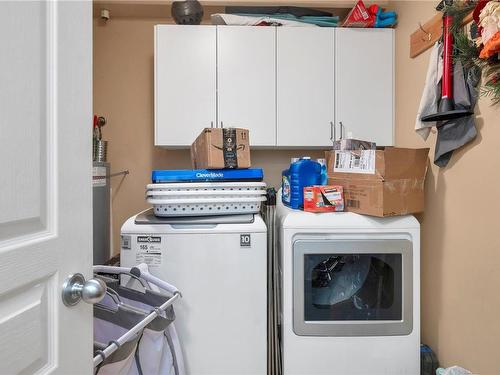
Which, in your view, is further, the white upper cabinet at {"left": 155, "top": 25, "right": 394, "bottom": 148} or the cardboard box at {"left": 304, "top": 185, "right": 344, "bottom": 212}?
the white upper cabinet at {"left": 155, "top": 25, "right": 394, "bottom": 148}

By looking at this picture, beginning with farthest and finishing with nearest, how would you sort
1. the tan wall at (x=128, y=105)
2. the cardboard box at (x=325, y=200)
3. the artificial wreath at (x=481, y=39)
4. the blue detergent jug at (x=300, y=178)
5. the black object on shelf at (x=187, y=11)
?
the tan wall at (x=128, y=105) < the black object on shelf at (x=187, y=11) < the blue detergent jug at (x=300, y=178) < the cardboard box at (x=325, y=200) < the artificial wreath at (x=481, y=39)

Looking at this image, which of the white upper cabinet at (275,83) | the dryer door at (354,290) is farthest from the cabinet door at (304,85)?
the dryer door at (354,290)

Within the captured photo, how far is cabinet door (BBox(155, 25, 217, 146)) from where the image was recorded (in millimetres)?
1860

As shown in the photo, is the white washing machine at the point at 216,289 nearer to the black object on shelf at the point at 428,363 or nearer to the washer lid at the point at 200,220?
the washer lid at the point at 200,220

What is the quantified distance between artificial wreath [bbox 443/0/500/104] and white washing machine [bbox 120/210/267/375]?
1.07 m

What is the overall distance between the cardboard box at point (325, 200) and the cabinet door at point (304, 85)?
1.85 ft

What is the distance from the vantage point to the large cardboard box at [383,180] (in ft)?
4.27

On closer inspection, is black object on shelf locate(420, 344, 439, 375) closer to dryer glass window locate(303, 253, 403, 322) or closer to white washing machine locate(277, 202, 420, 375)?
white washing machine locate(277, 202, 420, 375)

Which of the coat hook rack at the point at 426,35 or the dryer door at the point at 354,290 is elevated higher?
the coat hook rack at the point at 426,35

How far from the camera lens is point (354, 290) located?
4.85 feet

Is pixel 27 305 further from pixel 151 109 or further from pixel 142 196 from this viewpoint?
pixel 151 109

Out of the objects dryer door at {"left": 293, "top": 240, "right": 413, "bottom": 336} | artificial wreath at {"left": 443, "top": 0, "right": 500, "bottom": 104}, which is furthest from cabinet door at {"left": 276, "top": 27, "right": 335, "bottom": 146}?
dryer door at {"left": 293, "top": 240, "right": 413, "bottom": 336}

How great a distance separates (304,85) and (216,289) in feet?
4.28

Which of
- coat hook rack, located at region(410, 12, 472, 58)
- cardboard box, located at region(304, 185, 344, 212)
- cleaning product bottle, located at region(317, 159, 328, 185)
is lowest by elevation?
cardboard box, located at region(304, 185, 344, 212)
